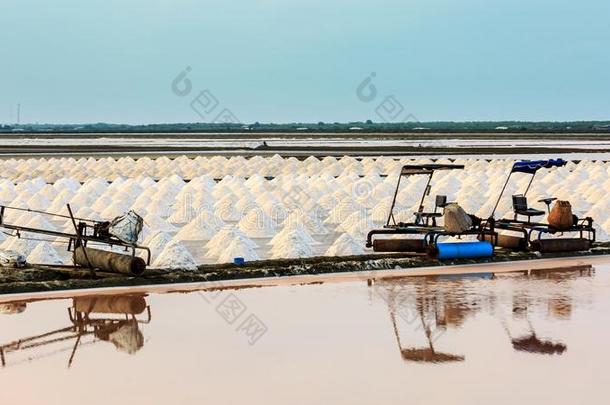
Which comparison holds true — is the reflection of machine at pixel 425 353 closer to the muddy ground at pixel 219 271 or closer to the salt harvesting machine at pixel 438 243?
the muddy ground at pixel 219 271

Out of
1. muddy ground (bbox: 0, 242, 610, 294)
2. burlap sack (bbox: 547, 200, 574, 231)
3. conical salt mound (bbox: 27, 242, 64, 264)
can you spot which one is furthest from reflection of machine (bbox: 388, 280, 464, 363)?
burlap sack (bbox: 547, 200, 574, 231)

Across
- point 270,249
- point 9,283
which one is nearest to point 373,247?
point 270,249

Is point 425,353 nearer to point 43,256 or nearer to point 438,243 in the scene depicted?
point 438,243

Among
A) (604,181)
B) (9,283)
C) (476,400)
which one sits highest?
(604,181)

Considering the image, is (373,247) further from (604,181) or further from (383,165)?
(383,165)

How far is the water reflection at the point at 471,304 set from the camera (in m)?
10.4

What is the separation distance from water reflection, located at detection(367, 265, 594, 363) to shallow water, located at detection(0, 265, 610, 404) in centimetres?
3

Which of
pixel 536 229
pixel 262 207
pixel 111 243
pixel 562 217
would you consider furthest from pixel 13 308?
pixel 262 207

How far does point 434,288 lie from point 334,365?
453 centimetres

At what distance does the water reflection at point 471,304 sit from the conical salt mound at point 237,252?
8.64 ft

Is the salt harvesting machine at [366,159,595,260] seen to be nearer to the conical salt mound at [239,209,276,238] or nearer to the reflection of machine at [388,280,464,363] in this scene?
the conical salt mound at [239,209,276,238]

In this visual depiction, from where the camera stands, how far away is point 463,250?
16.3 m

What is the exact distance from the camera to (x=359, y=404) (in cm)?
834

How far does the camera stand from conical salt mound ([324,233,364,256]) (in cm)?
1677
